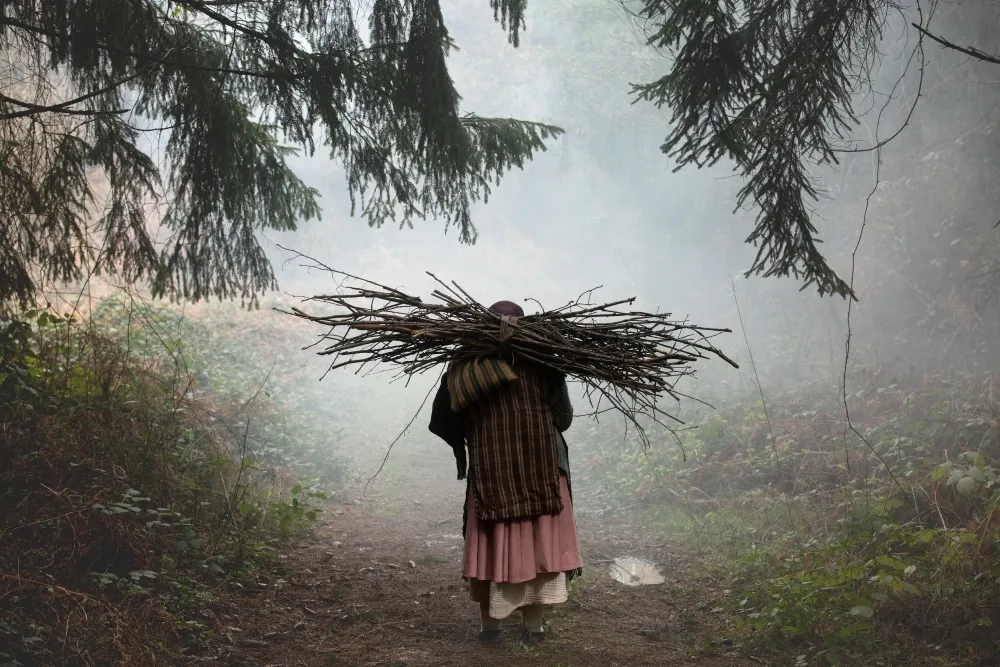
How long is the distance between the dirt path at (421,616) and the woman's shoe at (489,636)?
7 centimetres

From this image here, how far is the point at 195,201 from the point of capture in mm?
6012

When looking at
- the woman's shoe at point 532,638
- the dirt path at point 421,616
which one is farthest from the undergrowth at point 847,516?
the woman's shoe at point 532,638

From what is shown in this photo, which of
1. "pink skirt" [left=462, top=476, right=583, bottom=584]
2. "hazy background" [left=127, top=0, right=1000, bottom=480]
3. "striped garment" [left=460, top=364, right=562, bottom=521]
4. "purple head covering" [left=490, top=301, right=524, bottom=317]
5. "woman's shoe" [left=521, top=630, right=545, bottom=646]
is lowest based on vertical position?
"woman's shoe" [left=521, top=630, right=545, bottom=646]

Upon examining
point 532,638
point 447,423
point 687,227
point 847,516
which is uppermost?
point 687,227

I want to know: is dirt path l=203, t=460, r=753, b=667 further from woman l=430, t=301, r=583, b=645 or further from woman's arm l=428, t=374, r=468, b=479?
woman's arm l=428, t=374, r=468, b=479

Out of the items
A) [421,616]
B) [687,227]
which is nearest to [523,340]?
[421,616]

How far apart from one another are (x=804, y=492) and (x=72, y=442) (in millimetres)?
7100

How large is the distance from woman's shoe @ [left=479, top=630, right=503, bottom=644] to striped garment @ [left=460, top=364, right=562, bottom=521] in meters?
0.96

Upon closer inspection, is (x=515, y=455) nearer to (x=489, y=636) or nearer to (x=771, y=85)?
(x=489, y=636)

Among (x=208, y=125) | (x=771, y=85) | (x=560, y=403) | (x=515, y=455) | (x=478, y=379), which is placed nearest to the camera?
(x=478, y=379)

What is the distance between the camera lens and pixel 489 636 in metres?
4.89

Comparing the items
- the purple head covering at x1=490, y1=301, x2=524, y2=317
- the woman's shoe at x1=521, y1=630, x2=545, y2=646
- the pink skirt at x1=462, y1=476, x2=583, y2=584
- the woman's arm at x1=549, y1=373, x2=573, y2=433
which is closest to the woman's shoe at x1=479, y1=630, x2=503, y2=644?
the woman's shoe at x1=521, y1=630, x2=545, y2=646

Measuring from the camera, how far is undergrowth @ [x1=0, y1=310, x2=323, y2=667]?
3.86 metres

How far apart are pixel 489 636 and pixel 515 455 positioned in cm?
134
